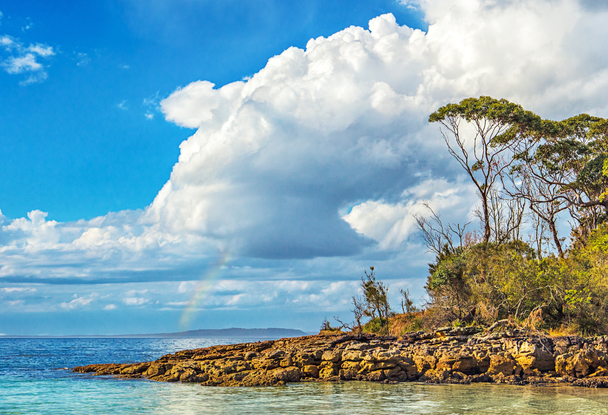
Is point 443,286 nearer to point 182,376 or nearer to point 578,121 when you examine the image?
point 578,121

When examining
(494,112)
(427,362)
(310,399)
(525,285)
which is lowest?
(310,399)

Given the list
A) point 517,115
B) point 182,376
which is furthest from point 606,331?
point 182,376

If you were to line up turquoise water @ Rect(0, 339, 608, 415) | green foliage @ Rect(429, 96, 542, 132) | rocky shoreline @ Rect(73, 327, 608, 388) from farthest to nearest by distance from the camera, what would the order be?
green foliage @ Rect(429, 96, 542, 132)
rocky shoreline @ Rect(73, 327, 608, 388)
turquoise water @ Rect(0, 339, 608, 415)

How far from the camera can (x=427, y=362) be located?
98.8 ft

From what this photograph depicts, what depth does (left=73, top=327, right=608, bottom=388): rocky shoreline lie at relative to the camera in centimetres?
2786

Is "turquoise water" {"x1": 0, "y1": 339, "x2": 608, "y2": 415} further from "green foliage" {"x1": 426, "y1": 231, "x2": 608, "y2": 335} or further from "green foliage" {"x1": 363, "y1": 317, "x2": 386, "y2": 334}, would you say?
"green foliage" {"x1": 363, "y1": 317, "x2": 386, "y2": 334}

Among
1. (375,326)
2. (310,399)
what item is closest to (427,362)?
(310,399)

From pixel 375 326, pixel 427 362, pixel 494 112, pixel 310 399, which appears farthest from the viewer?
pixel 375 326

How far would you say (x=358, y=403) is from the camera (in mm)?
22312

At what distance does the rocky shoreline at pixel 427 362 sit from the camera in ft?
91.4

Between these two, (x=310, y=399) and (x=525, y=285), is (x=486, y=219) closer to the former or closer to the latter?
(x=525, y=285)

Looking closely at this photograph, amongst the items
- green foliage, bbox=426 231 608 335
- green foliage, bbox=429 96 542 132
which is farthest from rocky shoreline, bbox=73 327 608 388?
green foliage, bbox=429 96 542 132

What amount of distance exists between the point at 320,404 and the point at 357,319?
26806 millimetres

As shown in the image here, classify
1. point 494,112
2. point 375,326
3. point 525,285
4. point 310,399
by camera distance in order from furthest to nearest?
point 375,326, point 494,112, point 525,285, point 310,399
